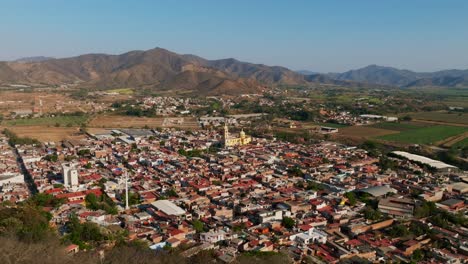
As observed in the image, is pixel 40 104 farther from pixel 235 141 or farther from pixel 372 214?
pixel 372 214

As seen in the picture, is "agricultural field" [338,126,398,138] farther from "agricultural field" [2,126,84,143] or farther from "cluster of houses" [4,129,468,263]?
"agricultural field" [2,126,84,143]

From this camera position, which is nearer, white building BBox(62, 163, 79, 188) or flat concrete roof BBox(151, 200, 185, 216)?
flat concrete roof BBox(151, 200, 185, 216)

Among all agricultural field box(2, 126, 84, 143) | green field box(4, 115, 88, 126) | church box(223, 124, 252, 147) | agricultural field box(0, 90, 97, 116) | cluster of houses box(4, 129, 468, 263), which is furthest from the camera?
agricultural field box(0, 90, 97, 116)

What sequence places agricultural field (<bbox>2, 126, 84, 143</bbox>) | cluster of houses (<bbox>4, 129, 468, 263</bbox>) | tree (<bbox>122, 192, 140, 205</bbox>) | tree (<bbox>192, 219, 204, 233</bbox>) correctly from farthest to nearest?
1. agricultural field (<bbox>2, 126, 84, 143</bbox>)
2. tree (<bbox>122, 192, 140, 205</bbox>)
3. tree (<bbox>192, 219, 204, 233</bbox>)
4. cluster of houses (<bbox>4, 129, 468, 263</bbox>)

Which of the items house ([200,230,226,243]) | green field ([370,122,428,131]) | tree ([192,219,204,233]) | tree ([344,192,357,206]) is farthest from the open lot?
house ([200,230,226,243])

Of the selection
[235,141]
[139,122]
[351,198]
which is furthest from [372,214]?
[139,122]

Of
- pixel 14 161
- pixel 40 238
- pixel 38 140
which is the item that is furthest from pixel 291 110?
pixel 40 238

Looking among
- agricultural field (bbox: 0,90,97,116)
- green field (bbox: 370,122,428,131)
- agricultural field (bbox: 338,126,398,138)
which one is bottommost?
agricultural field (bbox: 338,126,398,138)
